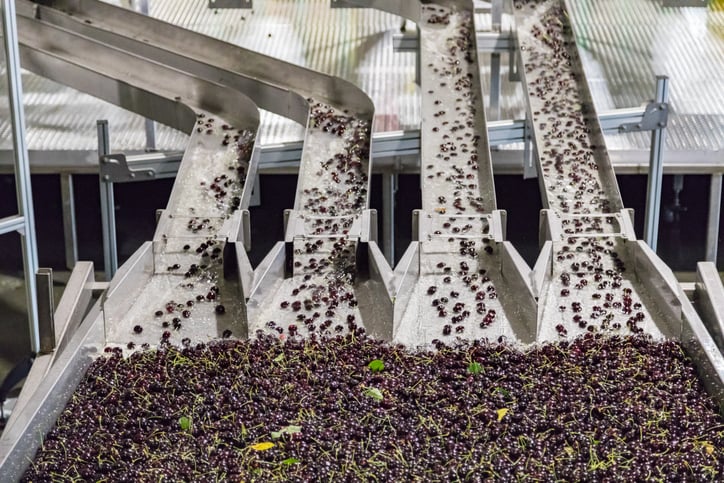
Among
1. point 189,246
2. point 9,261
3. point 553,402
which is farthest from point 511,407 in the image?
point 9,261

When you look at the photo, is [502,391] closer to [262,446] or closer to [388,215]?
[262,446]

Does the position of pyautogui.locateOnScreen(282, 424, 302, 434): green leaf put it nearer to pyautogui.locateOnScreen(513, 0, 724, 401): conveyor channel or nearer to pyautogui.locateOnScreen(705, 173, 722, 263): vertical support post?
pyautogui.locateOnScreen(513, 0, 724, 401): conveyor channel

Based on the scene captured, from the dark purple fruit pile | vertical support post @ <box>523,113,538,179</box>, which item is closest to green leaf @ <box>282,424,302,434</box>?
the dark purple fruit pile

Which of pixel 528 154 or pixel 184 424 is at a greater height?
pixel 528 154

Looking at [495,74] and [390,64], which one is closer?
[495,74]

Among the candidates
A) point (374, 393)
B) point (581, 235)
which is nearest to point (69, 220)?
point (581, 235)

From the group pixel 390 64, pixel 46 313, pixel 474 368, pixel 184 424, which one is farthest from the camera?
pixel 390 64
